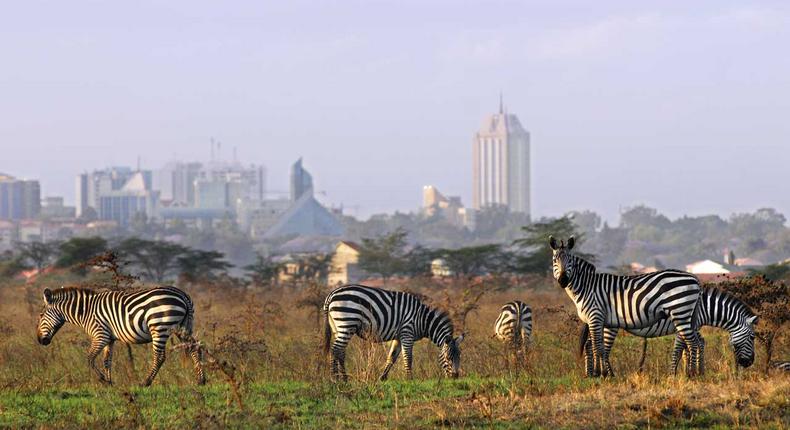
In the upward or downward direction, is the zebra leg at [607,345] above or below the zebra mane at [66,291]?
Answer: below

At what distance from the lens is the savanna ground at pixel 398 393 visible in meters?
11.6

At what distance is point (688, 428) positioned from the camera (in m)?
11.3

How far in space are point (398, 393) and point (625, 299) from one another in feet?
9.83

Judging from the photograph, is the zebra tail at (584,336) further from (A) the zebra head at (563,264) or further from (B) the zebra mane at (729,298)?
(B) the zebra mane at (729,298)

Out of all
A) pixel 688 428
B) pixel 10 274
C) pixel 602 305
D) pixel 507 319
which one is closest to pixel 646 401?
pixel 688 428

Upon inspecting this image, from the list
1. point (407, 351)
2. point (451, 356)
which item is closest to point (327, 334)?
point (407, 351)

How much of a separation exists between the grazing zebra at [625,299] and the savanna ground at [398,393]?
521mm

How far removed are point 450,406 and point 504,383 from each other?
1728 mm

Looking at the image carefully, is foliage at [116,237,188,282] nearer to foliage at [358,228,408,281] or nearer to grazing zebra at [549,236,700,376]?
foliage at [358,228,408,281]

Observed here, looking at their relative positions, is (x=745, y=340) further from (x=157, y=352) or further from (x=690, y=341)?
(x=157, y=352)

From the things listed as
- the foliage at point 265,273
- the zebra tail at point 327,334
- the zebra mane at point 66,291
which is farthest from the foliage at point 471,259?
the zebra mane at point 66,291

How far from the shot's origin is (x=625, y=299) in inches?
580

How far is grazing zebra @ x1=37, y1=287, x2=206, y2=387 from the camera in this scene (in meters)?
15.1

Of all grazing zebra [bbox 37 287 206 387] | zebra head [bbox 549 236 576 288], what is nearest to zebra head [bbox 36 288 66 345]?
grazing zebra [bbox 37 287 206 387]
